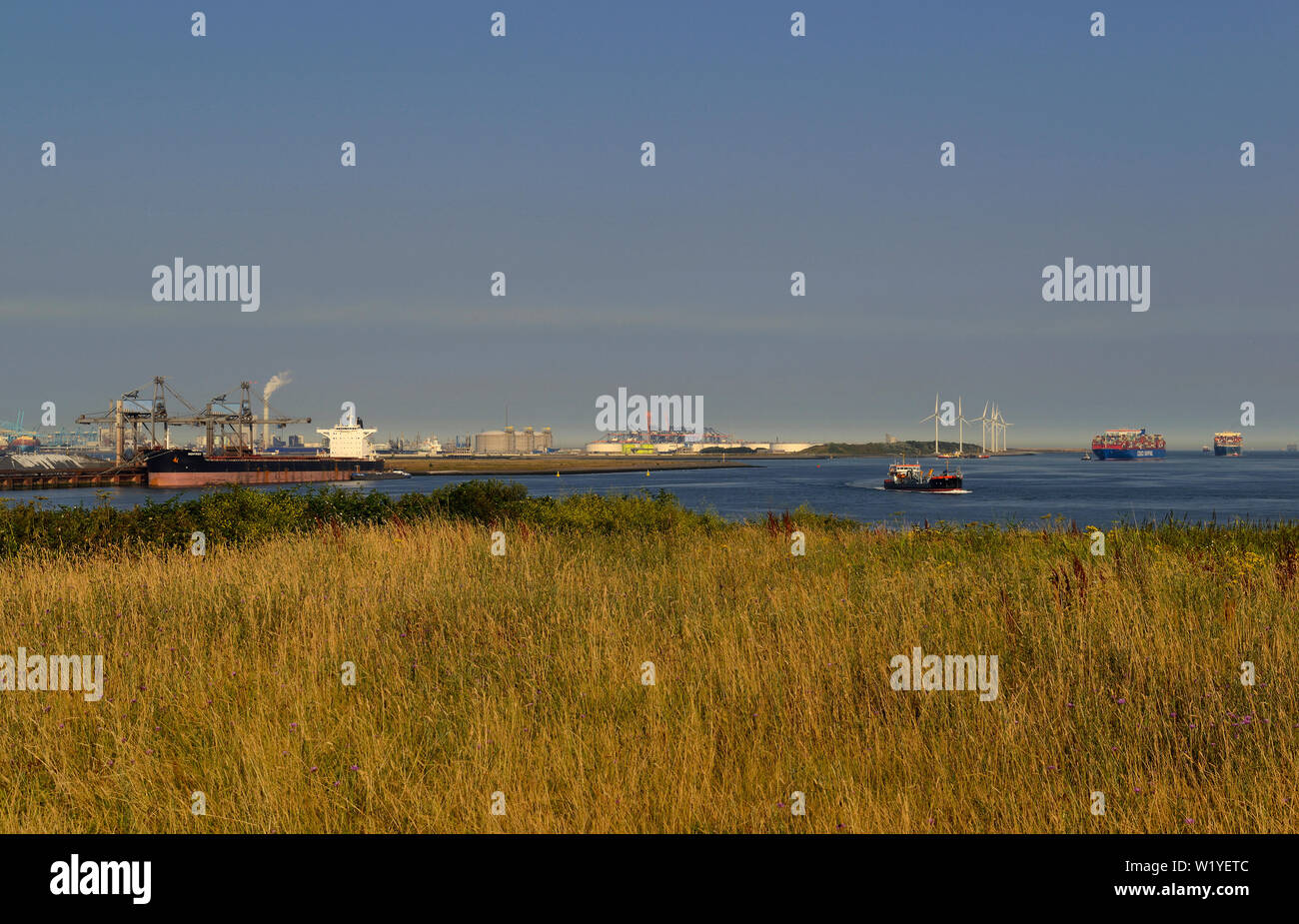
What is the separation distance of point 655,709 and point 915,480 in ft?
334

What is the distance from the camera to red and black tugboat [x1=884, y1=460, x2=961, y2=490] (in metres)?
96.8

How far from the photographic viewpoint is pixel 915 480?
10262cm

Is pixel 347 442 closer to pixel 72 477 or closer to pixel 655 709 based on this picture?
pixel 72 477

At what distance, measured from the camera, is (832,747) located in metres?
5.42

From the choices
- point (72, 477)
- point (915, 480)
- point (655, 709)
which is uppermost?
point (655, 709)

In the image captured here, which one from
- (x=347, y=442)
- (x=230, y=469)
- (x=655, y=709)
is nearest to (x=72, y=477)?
(x=230, y=469)

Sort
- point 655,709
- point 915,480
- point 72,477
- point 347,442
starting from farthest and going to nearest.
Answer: point 347,442 → point 72,477 → point 915,480 → point 655,709

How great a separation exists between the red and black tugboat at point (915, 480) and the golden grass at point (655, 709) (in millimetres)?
89782

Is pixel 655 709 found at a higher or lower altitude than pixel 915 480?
higher

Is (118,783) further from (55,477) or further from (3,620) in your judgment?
(55,477)

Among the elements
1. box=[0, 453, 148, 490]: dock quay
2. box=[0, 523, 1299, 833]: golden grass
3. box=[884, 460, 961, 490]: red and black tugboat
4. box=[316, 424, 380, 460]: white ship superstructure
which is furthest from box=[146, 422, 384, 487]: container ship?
box=[0, 523, 1299, 833]: golden grass

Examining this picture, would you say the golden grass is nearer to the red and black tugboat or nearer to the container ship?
the red and black tugboat

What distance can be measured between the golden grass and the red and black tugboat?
295 feet
